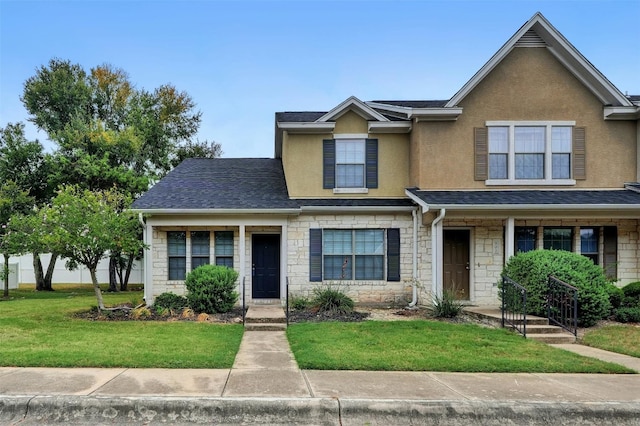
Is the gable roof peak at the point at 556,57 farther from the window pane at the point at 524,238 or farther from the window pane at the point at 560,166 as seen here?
the window pane at the point at 524,238

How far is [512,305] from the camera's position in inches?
373

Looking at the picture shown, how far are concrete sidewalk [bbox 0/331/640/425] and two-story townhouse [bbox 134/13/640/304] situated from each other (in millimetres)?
6607

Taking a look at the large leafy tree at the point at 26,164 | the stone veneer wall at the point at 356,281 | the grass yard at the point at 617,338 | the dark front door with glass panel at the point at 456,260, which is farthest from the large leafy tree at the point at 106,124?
the grass yard at the point at 617,338

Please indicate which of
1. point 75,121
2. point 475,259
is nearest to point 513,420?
point 475,259

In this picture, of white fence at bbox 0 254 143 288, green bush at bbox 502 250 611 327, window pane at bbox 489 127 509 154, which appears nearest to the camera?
green bush at bbox 502 250 611 327

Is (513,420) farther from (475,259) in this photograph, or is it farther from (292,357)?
(475,259)

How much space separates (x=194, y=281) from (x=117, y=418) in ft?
20.9

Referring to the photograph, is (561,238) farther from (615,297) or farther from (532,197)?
(615,297)

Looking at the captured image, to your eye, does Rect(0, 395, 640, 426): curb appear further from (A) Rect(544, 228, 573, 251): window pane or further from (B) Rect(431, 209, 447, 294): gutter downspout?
(A) Rect(544, 228, 573, 251): window pane

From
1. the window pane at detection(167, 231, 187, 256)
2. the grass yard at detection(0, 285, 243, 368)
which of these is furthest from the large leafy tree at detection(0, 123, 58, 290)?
the grass yard at detection(0, 285, 243, 368)

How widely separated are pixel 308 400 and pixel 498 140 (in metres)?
10.5

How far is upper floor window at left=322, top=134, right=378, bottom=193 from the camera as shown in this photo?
43.1ft

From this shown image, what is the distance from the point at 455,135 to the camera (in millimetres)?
12469

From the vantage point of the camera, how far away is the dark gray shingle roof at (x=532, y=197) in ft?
37.2
